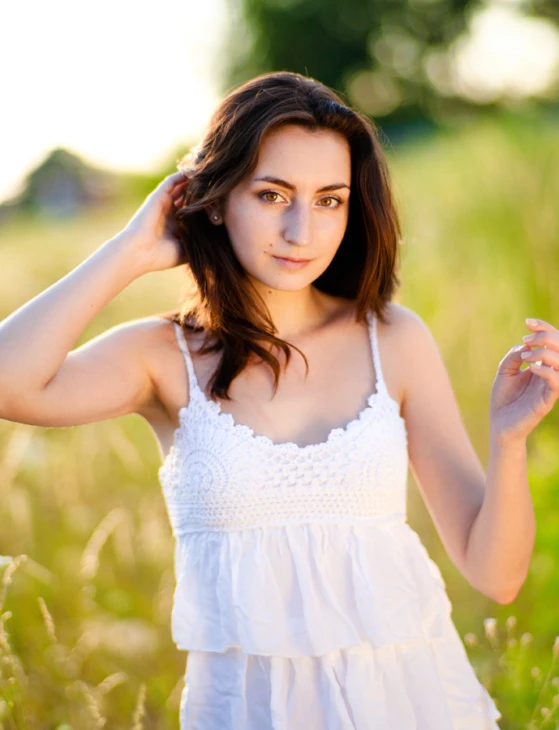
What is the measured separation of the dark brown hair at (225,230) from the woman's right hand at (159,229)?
30 millimetres

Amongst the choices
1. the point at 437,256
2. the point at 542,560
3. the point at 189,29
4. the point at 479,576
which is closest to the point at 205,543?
the point at 479,576

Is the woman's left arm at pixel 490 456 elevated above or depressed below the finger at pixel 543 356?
below

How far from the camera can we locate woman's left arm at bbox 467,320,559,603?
1.40m

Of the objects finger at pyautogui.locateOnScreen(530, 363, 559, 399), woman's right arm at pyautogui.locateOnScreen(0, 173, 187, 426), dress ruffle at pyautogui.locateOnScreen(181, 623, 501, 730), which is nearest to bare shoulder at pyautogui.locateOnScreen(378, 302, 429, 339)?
finger at pyautogui.locateOnScreen(530, 363, 559, 399)

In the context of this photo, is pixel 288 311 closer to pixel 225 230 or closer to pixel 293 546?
pixel 225 230

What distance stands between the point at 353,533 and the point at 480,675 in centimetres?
90

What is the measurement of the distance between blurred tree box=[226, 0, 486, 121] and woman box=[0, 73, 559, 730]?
2039 centimetres

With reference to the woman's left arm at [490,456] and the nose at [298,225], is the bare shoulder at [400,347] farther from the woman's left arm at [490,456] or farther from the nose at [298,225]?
the nose at [298,225]

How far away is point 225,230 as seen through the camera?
5.89 feet

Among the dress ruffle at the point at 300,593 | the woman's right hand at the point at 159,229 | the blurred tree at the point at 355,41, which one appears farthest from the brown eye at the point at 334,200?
the blurred tree at the point at 355,41

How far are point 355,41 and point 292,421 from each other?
23319mm

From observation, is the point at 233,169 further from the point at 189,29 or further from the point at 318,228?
the point at 189,29

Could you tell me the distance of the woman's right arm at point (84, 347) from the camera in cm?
154

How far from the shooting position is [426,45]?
2173 cm
